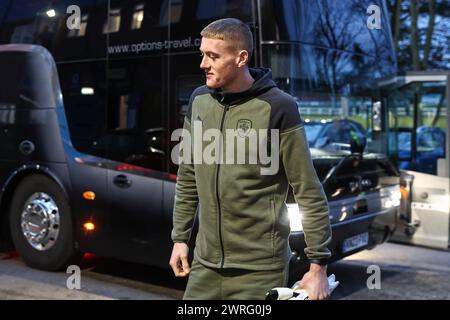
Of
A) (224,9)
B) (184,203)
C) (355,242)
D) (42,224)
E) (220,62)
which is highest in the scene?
(224,9)

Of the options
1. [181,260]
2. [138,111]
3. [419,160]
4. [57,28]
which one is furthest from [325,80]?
[181,260]

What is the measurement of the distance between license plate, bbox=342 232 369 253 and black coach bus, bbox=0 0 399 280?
0.06 ft

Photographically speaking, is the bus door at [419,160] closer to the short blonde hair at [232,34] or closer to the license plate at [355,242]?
the license plate at [355,242]

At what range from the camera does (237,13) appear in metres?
5.14

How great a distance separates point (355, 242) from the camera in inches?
234

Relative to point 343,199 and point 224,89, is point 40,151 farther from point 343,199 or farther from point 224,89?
point 224,89

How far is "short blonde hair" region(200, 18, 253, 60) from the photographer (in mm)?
2582

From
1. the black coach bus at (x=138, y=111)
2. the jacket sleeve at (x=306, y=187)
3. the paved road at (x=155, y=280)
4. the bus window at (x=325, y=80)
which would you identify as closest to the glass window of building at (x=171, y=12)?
the black coach bus at (x=138, y=111)

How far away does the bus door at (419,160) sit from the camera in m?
7.02

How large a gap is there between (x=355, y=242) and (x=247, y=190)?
362cm

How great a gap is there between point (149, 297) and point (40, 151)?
1.78 metres

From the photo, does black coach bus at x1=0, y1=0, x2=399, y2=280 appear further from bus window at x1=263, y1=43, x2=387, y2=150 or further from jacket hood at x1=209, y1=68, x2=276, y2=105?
jacket hood at x1=209, y1=68, x2=276, y2=105

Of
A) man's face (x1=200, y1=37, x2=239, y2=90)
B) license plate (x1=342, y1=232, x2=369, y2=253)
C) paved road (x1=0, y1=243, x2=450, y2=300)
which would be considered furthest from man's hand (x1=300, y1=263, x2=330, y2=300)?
paved road (x1=0, y1=243, x2=450, y2=300)

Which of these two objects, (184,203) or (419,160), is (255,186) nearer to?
(184,203)
